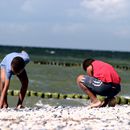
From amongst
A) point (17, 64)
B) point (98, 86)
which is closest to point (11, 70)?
point (17, 64)

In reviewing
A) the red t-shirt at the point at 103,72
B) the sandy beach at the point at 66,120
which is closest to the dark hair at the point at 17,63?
the sandy beach at the point at 66,120

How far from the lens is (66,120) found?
9633mm

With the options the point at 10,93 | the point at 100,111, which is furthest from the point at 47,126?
the point at 10,93

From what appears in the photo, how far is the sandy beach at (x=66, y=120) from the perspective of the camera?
8922mm

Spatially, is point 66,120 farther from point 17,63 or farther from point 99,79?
point 99,79

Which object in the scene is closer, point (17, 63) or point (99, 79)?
point (17, 63)

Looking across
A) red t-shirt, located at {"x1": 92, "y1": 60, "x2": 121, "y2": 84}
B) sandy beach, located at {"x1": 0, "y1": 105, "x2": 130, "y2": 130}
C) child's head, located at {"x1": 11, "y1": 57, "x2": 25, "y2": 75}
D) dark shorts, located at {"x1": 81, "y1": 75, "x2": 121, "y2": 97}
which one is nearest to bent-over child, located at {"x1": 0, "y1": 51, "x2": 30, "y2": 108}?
child's head, located at {"x1": 11, "y1": 57, "x2": 25, "y2": 75}

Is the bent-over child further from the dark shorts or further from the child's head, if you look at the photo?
the dark shorts

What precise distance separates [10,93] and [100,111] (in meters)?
9.54

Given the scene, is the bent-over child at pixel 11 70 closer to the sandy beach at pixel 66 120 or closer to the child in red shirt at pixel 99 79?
the sandy beach at pixel 66 120

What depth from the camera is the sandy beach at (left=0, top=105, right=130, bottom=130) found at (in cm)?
892

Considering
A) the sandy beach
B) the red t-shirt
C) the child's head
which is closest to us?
the sandy beach

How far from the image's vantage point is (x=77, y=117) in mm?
10086

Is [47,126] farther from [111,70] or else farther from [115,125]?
[111,70]
